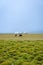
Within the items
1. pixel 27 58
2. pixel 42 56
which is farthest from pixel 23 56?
pixel 42 56

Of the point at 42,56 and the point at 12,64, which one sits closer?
the point at 12,64

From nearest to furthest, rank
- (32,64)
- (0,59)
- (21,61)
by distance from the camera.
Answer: (32,64)
(21,61)
(0,59)

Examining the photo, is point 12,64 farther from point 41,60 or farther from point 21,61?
point 41,60

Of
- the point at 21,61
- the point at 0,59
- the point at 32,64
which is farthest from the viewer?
the point at 0,59

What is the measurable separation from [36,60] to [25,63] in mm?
1094

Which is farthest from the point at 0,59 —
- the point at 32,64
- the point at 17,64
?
the point at 32,64

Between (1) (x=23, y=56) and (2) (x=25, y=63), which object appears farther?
(1) (x=23, y=56)

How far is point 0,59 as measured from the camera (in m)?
11.9

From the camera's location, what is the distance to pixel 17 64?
10.5 meters

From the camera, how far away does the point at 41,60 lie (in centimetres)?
1148

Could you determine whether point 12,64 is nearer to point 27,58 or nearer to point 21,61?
point 21,61

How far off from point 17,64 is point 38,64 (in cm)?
130

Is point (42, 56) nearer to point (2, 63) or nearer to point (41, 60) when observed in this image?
point (41, 60)

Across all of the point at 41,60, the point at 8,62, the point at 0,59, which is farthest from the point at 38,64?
the point at 0,59
